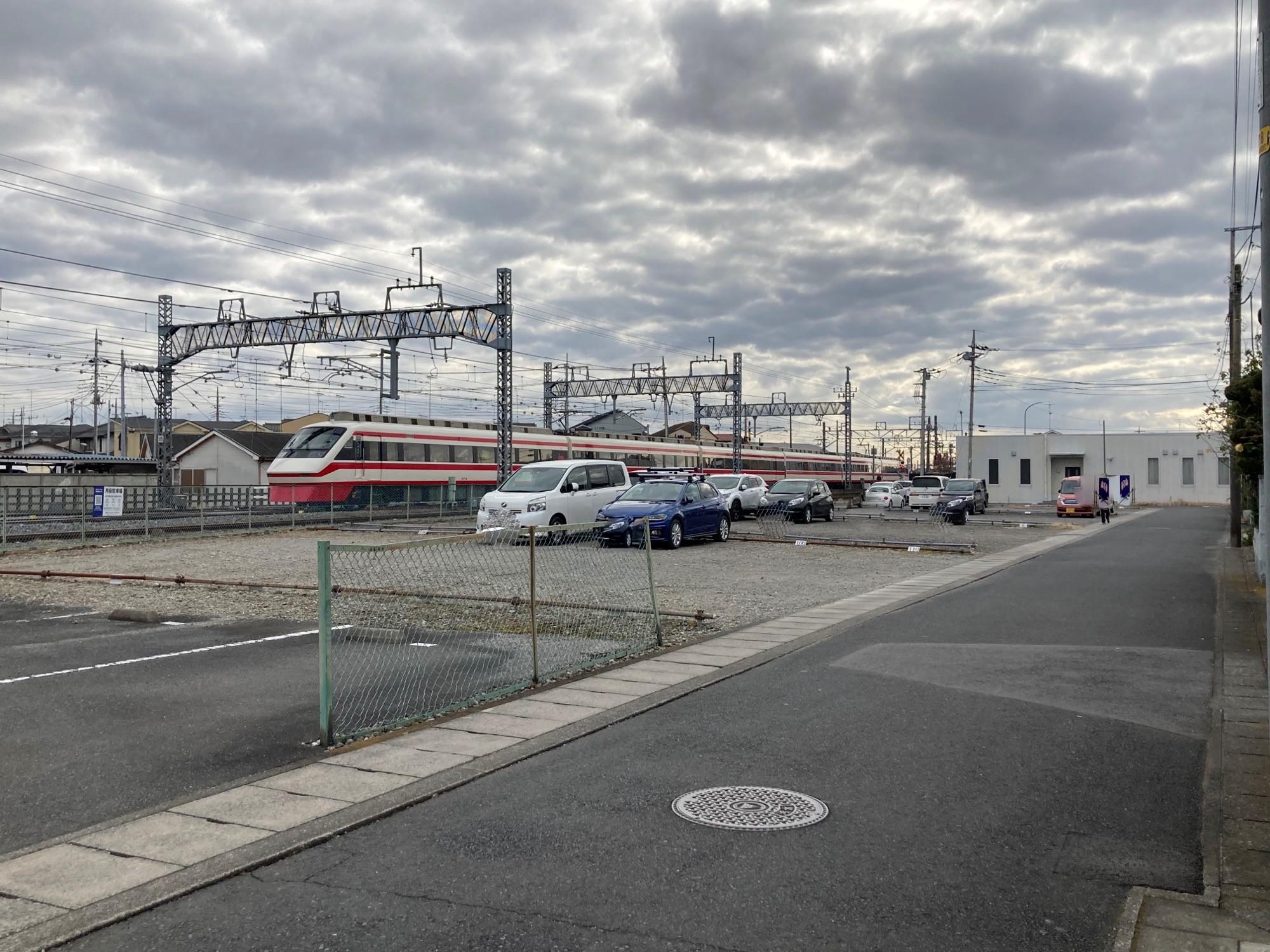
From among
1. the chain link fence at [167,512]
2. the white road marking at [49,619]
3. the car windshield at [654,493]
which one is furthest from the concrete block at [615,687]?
the chain link fence at [167,512]

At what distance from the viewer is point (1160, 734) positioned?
6719 millimetres

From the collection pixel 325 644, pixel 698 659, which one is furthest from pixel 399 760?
pixel 698 659

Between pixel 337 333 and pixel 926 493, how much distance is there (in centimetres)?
2783

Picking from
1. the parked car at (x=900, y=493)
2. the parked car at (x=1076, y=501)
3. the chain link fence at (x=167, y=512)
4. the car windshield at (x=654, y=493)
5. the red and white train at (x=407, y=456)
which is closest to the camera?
the car windshield at (x=654, y=493)

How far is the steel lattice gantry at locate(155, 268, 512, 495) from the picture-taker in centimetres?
3562

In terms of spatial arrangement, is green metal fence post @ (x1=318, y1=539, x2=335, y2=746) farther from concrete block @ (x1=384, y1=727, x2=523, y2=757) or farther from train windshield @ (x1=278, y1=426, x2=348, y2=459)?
train windshield @ (x1=278, y1=426, x2=348, y2=459)

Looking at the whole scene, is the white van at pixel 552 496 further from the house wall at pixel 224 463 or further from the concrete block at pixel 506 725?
the house wall at pixel 224 463

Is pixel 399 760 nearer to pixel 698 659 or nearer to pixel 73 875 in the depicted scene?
pixel 73 875

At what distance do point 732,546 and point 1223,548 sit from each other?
1284 cm

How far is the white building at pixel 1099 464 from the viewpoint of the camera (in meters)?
70.8

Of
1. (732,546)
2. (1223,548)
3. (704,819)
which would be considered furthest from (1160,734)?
(1223,548)

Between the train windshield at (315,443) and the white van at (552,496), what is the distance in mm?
14698

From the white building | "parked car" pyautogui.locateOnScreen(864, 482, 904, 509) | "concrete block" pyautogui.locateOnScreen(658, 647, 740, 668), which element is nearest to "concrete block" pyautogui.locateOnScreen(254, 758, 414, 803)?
"concrete block" pyautogui.locateOnScreen(658, 647, 740, 668)

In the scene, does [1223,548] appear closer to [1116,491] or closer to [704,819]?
[704,819]
